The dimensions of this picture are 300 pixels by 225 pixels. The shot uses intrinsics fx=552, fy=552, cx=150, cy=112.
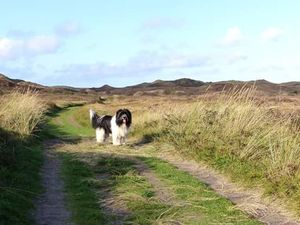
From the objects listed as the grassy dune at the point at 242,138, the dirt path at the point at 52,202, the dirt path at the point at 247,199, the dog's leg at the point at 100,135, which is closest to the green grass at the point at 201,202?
the dirt path at the point at 247,199

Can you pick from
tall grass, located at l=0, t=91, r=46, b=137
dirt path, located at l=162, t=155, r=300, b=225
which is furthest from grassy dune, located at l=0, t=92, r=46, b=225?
dirt path, located at l=162, t=155, r=300, b=225

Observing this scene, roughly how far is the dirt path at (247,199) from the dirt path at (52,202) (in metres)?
2.87

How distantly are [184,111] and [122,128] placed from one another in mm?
2441

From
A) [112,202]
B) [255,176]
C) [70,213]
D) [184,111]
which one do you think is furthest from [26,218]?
[184,111]

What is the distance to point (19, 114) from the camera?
1938 centimetres

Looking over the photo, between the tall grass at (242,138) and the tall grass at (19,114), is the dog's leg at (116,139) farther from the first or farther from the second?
the tall grass at (19,114)

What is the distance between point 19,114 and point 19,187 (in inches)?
366

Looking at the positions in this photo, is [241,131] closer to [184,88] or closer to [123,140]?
[123,140]

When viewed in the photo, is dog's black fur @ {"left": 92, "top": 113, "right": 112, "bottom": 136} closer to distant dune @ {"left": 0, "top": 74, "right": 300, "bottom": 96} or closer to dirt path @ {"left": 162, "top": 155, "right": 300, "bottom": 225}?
distant dune @ {"left": 0, "top": 74, "right": 300, "bottom": 96}

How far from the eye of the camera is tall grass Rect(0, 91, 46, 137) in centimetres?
1845

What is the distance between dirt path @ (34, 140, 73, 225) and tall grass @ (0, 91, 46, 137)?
14.6ft

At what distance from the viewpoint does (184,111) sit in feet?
66.3

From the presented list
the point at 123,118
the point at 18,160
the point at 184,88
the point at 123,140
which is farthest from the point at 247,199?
the point at 184,88

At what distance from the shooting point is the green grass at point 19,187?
8289 mm
